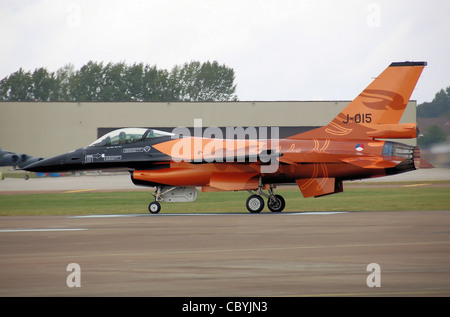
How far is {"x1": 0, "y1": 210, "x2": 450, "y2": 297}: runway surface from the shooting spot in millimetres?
9461

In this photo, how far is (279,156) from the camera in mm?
21672

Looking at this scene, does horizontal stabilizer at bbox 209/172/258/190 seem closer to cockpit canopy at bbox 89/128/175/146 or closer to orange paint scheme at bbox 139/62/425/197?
orange paint scheme at bbox 139/62/425/197

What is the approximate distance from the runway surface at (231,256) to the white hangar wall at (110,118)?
4298 centimetres

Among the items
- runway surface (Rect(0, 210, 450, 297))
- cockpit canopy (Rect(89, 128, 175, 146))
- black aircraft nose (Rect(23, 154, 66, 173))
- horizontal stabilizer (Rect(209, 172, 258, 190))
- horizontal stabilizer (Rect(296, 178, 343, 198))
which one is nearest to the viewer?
runway surface (Rect(0, 210, 450, 297))

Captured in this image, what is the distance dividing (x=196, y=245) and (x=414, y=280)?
211 inches

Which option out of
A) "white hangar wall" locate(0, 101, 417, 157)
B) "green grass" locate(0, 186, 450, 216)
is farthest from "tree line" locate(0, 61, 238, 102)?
"green grass" locate(0, 186, 450, 216)

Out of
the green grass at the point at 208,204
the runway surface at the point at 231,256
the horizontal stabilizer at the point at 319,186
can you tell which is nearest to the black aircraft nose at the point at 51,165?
the green grass at the point at 208,204

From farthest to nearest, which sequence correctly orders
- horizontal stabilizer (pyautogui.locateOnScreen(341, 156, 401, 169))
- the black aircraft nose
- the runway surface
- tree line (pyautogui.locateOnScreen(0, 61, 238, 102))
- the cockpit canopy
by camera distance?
1. tree line (pyautogui.locateOnScreen(0, 61, 238, 102))
2. the black aircraft nose
3. the cockpit canopy
4. horizontal stabilizer (pyautogui.locateOnScreen(341, 156, 401, 169))
5. the runway surface

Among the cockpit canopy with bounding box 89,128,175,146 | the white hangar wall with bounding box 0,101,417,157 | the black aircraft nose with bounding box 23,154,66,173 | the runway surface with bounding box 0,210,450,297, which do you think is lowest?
the runway surface with bounding box 0,210,450,297

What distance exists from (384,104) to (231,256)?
1051cm

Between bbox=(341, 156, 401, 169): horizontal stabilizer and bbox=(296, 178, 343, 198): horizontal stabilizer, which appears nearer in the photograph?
bbox=(341, 156, 401, 169): horizontal stabilizer

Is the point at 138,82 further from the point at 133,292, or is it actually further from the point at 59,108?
the point at 133,292

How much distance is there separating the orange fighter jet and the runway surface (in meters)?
2.12
